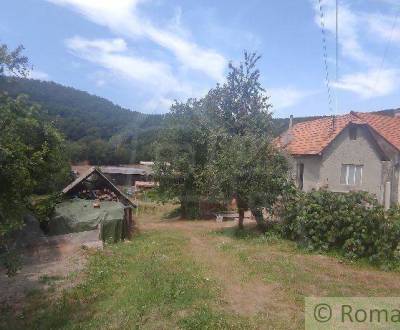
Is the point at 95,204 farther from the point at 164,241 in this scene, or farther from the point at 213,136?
the point at 213,136

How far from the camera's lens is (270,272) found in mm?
11703

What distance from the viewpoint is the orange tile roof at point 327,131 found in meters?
25.1

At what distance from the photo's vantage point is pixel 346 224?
14.0 metres

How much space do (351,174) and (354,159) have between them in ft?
3.00

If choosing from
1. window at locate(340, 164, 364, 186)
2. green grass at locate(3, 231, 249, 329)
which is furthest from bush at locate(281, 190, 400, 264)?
window at locate(340, 164, 364, 186)

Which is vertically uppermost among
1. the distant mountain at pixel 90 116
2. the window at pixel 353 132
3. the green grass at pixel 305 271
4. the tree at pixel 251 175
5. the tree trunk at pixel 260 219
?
the distant mountain at pixel 90 116

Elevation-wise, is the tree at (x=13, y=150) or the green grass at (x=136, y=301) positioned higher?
the tree at (x=13, y=150)

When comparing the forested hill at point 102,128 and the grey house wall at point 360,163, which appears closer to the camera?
the grey house wall at point 360,163

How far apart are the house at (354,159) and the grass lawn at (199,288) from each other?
11.0 m

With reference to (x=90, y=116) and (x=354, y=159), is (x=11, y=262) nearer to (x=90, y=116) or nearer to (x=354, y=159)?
(x=354, y=159)

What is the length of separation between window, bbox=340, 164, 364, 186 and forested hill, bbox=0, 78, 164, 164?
73.5 ft

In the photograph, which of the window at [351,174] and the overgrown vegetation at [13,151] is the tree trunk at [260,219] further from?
the overgrown vegetation at [13,151]

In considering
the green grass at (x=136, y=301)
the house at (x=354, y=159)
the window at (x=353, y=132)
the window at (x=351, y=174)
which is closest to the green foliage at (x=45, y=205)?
the green grass at (x=136, y=301)

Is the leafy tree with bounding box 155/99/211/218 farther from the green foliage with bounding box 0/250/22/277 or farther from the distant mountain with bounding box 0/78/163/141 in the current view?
the green foliage with bounding box 0/250/22/277
